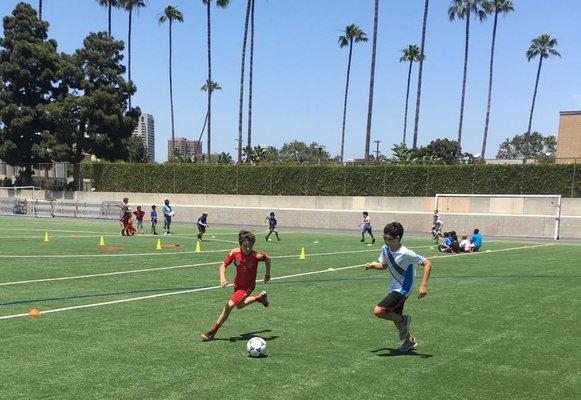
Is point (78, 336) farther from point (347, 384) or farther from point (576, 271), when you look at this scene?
point (576, 271)

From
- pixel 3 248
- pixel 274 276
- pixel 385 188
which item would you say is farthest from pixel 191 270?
pixel 385 188

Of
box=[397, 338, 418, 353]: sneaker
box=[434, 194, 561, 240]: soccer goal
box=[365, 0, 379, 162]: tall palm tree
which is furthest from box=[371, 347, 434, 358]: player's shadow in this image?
box=[365, 0, 379, 162]: tall palm tree

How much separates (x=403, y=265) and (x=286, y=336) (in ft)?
7.14

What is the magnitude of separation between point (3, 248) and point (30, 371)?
51.3 feet

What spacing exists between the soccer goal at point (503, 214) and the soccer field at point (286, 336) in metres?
17.5

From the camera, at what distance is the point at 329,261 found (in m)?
18.4

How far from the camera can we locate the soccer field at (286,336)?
6145 millimetres

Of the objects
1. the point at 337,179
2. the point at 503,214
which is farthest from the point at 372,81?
the point at 503,214

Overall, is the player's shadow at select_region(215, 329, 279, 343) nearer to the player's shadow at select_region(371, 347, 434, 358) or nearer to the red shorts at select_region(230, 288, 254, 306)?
the red shorts at select_region(230, 288, 254, 306)

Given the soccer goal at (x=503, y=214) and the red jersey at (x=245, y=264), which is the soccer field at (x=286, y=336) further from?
the soccer goal at (x=503, y=214)

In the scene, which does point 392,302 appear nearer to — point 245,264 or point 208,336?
point 245,264

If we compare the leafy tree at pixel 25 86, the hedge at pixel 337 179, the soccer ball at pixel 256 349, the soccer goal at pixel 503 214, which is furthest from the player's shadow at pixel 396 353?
the leafy tree at pixel 25 86

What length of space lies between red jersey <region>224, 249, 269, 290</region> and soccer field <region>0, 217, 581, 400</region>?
81 cm

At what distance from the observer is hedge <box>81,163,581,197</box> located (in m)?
36.9
